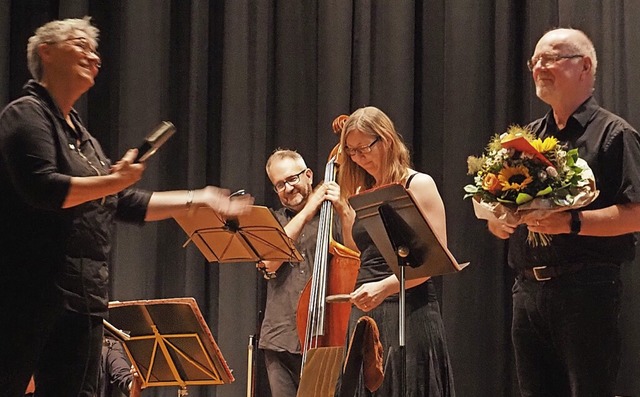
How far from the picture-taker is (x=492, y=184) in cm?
298

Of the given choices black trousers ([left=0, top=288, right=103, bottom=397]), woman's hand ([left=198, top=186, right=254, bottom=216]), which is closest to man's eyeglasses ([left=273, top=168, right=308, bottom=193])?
woman's hand ([left=198, top=186, right=254, bottom=216])

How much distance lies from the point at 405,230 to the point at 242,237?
1.28 m

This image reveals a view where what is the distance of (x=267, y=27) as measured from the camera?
563cm

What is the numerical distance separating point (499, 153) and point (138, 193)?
1.26 m

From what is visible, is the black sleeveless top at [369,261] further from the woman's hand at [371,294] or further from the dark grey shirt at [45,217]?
the dark grey shirt at [45,217]

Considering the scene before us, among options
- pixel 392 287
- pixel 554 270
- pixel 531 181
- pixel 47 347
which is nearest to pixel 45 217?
pixel 47 347

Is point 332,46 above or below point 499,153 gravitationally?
above

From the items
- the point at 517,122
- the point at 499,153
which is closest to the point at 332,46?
the point at 517,122

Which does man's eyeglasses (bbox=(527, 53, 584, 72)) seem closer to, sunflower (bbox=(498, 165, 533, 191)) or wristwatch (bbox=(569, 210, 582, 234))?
sunflower (bbox=(498, 165, 533, 191))

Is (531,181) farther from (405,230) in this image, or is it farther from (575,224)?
(405,230)

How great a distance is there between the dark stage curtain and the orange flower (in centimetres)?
165

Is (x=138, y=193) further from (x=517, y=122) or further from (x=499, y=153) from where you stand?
(x=517, y=122)

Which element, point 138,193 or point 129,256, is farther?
point 129,256

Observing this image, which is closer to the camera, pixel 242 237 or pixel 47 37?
pixel 47 37
